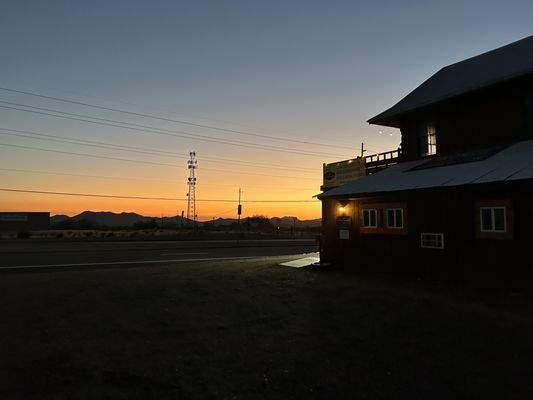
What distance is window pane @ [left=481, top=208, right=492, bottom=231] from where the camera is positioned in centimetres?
1064

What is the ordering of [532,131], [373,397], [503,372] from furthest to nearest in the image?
[532,131], [503,372], [373,397]

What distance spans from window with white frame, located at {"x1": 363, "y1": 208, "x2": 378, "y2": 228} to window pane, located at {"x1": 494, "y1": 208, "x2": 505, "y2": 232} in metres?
4.20

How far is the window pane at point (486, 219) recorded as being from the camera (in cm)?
1064

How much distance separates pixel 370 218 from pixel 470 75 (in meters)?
7.20

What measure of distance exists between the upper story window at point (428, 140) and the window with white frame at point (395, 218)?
162 inches

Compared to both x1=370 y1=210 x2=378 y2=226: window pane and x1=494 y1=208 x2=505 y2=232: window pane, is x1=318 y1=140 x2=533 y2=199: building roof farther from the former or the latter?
x1=494 y1=208 x2=505 y2=232: window pane

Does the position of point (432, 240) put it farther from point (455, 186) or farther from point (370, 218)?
point (370, 218)

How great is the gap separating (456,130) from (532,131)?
2.64 meters

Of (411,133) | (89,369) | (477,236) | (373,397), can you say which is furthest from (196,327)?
(411,133)

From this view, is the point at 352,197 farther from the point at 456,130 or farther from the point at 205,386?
the point at 205,386

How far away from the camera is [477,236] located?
10.9m

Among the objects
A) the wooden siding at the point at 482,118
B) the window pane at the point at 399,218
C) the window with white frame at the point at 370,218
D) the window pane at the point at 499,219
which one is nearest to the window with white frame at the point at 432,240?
the window pane at the point at 399,218

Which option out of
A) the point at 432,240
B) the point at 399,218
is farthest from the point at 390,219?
the point at 432,240

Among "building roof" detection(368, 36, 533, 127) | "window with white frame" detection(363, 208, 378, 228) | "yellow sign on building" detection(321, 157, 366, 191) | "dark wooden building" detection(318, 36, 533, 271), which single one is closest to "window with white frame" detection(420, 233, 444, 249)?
"dark wooden building" detection(318, 36, 533, 271)
